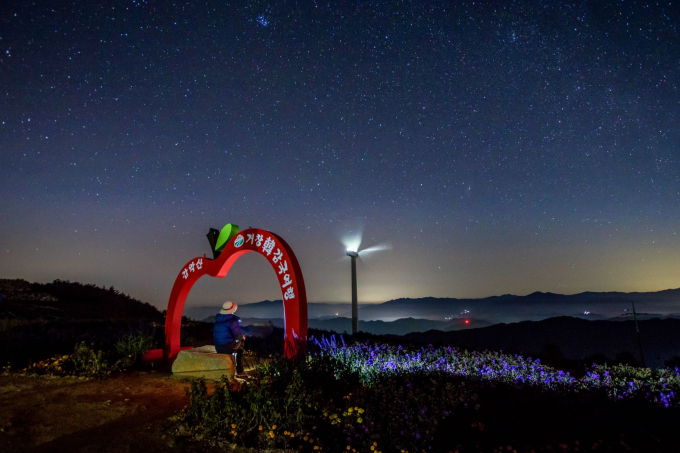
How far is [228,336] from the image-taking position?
9.54m

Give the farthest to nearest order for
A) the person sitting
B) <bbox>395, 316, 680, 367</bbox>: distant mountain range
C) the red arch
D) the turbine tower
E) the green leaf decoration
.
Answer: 1. <bbox>395, 316, 680, 367</bbox>: distant mountain range
2. the turbine tower
3. the green leaf decoration
4. the person sitting
5. the red arch

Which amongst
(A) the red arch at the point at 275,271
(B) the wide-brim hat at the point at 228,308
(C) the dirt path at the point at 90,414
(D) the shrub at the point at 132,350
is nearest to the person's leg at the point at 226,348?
(B) the wide-brim hat at the point at 228,308

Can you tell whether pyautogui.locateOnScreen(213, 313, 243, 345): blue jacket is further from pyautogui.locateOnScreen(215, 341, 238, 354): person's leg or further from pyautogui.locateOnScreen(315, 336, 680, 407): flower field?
pyautogui.locateOnScreen(315, 336, 680, 407): flower field

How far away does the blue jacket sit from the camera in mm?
9516

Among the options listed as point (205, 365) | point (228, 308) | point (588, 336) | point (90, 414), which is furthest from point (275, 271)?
point (588, 336)

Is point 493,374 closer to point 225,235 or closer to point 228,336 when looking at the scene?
point 228,336

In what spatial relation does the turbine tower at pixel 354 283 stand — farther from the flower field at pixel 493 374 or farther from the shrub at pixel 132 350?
the shrub at pixel 132 350

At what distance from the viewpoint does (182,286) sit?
1235 cm

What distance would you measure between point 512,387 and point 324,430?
3.73 meters

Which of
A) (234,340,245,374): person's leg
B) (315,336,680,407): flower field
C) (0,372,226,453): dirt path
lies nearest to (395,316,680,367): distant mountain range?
Result: (315,336,680,407): flower field

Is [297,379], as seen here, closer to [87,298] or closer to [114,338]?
[114,338]

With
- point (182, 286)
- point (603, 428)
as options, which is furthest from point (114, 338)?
point (603, 428)

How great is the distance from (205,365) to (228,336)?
836 mm

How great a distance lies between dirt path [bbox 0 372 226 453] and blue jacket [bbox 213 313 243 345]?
4.11ft
